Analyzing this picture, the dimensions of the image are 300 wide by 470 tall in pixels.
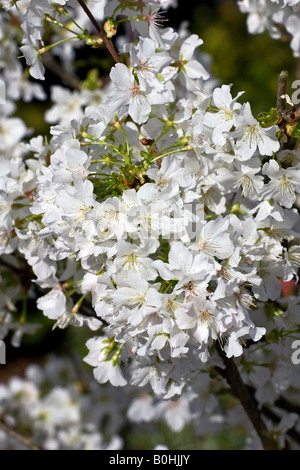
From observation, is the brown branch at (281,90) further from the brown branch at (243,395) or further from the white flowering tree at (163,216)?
the brown branch at (243,395)

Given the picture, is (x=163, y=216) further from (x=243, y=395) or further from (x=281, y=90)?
(x=243, y=395)

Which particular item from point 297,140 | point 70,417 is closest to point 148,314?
point 297,140

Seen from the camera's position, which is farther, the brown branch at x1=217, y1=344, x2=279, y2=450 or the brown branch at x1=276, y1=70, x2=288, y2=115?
the brown branch at x1=217, y1=344, x2=279, y2=450

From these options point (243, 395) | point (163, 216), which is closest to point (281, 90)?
point (163, 216)

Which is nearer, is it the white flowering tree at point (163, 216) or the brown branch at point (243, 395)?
the white flowering tree at point (163, 216)

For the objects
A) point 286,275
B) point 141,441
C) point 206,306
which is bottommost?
point 141,441

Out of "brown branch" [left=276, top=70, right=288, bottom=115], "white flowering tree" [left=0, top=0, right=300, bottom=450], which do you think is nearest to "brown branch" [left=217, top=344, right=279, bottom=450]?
"white flowering tree" [left=0, top=0, right=300, bottom=450]

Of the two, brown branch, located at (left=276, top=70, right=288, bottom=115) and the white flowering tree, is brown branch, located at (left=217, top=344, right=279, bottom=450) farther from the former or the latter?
brown branch, located at (left=276, top=70, right=288, bottom=115)

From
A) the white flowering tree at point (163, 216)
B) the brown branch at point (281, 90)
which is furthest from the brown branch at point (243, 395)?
the brown branch at point (281, 90)

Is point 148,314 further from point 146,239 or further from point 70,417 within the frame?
point 70,417
